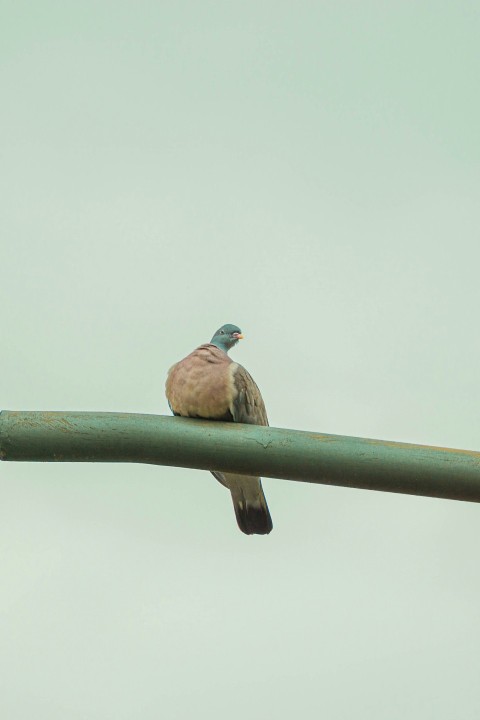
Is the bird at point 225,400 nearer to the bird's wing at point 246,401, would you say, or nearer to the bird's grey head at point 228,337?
the bird's wing at point 246,401

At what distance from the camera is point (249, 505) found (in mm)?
5719

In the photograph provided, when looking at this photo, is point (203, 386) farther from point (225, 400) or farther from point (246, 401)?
point (246, 401)

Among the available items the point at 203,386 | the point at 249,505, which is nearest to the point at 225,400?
the point at 203,386

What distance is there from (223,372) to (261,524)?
86 cm

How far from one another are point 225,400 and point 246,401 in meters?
0.15

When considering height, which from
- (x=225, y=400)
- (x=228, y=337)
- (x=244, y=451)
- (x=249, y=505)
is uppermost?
(x=228, y=337)

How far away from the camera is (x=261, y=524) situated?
19.1 ft

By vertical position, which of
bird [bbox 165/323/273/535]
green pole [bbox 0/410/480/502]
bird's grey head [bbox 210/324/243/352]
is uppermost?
bird's grey head [bbox 210/324/243/352]

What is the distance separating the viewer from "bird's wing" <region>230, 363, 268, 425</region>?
5.46 m

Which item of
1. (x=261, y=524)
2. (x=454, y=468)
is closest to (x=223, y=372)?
(x=261, y=524)

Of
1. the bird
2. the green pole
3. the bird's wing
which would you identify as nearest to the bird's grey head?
the bird

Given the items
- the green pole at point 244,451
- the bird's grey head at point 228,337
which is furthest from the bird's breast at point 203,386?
the green pole at point 244,451

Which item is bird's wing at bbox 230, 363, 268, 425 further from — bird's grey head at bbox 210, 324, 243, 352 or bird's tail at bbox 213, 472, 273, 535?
bird's grey head at bbox 210, 324, 243, 352

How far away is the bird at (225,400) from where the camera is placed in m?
5.43
